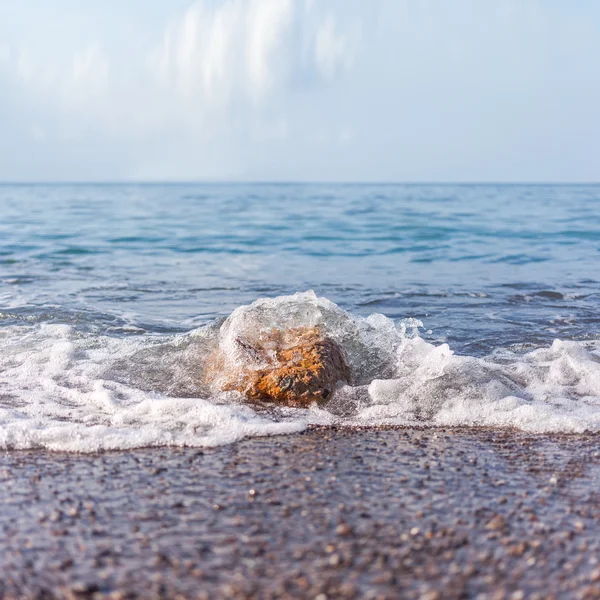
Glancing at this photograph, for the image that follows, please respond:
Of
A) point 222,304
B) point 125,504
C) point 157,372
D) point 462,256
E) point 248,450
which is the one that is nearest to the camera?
point 125,504

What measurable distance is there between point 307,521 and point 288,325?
4181 mm

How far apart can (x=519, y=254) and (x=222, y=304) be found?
9.86 m

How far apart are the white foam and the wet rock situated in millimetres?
170

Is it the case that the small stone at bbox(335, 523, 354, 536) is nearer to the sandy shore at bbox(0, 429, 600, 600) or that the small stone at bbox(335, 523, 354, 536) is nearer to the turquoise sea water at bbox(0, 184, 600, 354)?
the sandy shore at bbox(0, 429, 600, 600)

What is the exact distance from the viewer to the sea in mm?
5629

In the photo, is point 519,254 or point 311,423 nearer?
point 311,423

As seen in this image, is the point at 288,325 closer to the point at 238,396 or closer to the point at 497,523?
the point at 238,396

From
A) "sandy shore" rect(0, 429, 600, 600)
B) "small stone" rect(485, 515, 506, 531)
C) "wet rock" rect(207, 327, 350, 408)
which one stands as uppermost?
"wet rock" rect(207, 327, 350, 408)

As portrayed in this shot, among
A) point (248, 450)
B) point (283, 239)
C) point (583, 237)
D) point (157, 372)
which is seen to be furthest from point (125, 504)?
point (583, 237)

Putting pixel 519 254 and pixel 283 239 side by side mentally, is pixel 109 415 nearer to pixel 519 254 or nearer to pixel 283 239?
pixel 519 254

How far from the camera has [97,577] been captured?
3.10 m

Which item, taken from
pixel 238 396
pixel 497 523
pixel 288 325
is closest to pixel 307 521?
pixel 497 523

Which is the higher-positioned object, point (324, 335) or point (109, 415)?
point (324, 335)

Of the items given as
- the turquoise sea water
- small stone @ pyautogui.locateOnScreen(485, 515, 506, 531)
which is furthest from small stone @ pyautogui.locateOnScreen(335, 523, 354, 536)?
the turquoise sea water
